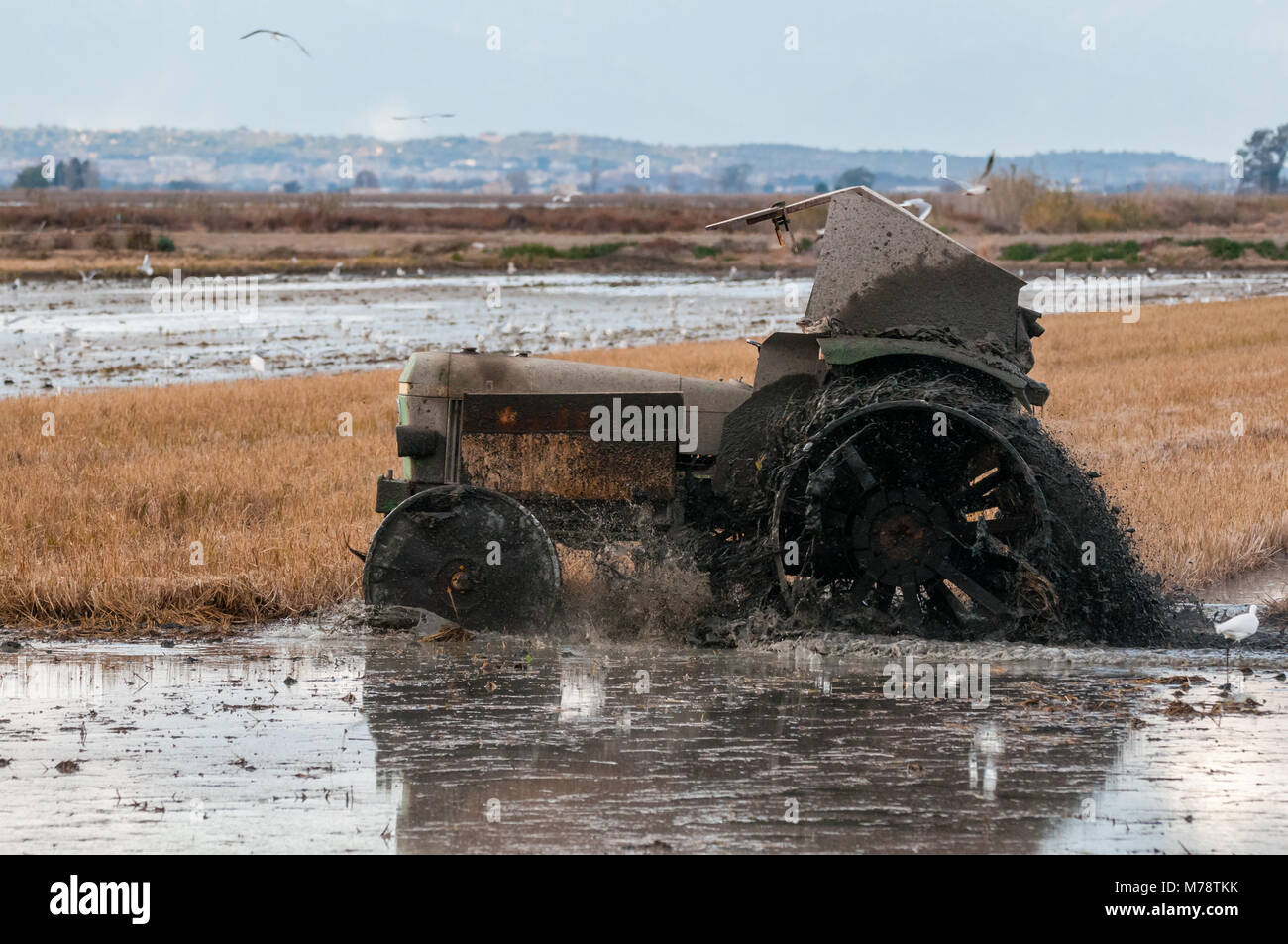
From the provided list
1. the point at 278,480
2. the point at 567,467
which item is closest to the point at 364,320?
the point at 278,480

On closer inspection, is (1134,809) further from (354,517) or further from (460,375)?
(354,517)

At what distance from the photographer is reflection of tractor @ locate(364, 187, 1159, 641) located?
6863 millimetres

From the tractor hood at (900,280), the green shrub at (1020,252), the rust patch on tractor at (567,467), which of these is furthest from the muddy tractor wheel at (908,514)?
the green shrub at (1020,252)

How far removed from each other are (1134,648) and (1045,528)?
3.18 ft

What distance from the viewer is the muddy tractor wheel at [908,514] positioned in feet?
22.2

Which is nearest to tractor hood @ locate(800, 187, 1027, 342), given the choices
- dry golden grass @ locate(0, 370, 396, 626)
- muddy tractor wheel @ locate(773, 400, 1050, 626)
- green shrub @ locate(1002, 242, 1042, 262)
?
muddy tractor wheel @ locate(773, 400, 1050, 626)

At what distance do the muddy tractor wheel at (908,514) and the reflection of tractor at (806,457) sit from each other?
0.03 feet

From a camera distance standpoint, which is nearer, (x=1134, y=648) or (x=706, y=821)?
(x=706, y=821)

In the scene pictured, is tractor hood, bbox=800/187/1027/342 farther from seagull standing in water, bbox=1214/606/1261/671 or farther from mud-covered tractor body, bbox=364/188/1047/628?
seagull standing in water, bbox=1214/606/1261/671

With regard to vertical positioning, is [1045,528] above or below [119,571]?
above

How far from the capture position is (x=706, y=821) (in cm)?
471

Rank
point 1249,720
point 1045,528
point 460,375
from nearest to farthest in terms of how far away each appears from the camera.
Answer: point 1249,720 → point 1045,528 → point 460,375
